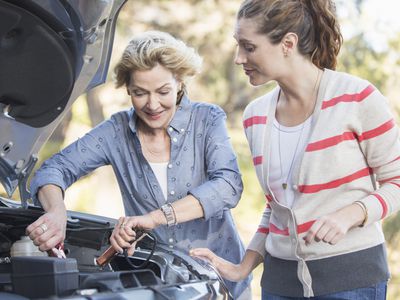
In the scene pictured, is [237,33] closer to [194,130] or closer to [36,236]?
[194,130]

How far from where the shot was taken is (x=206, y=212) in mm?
3109

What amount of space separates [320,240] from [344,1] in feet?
29.3

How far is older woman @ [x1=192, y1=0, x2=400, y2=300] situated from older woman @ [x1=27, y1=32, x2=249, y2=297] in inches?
12.5

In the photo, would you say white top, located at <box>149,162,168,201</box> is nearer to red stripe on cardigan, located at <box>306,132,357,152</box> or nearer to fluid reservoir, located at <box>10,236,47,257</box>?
fluid reservoir, located at <box>10,236,47,257</box>

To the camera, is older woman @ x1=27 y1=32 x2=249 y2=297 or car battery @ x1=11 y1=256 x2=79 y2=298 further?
older woman @ x1=27 y1=32 x2=249 y2=297

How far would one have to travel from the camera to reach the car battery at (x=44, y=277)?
2.48 m

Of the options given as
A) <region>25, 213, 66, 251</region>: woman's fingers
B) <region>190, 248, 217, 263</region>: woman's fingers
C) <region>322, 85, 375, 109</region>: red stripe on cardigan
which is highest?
<region>322, 85, 375, 109</region>: red stripe on cardigan

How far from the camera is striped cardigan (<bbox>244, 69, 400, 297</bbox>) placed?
8.69 feet

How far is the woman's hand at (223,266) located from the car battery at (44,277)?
55 centimetres

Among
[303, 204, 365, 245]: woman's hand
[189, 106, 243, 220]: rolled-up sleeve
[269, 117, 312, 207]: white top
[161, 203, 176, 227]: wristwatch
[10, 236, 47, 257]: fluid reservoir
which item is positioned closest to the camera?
[303, 204, 365, 245]: woman's hand

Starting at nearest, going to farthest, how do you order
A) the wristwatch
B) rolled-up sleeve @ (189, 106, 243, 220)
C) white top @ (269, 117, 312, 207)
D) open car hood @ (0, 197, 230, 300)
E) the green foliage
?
open car hood @ (0, 197, 230, 300)
white top @ (269, 117, 312, 207)
the wristwatch
rolled-up sleeve @ (189, 106, 243, 220)
the green foliage

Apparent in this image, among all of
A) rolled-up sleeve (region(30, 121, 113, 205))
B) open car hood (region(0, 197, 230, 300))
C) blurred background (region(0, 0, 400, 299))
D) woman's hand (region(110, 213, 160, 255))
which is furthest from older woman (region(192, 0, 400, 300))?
blurred background (region(0, 0, 400, 299))

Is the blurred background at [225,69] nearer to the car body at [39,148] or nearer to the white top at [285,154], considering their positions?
the car body at [39,148]

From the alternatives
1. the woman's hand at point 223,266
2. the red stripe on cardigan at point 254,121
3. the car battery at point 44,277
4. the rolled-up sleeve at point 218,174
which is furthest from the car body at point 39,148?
the red stripe on cardigan at point 254,121
